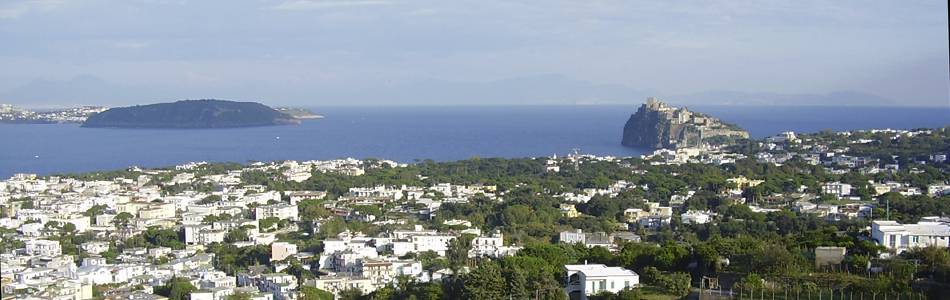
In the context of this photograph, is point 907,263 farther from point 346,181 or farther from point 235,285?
point 346,181

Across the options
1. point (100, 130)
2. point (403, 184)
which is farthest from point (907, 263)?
point (100, 130)

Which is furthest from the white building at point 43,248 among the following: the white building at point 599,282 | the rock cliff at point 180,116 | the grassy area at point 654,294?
the rock cliff at point 180,116

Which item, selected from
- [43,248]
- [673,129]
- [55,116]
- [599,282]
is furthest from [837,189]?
[55,116]

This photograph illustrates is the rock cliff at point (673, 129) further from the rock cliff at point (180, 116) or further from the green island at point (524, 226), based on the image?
the rock cliff at point (180, 116)

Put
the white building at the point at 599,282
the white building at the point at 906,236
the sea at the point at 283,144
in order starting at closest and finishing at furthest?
the white building at the point at 599,282 → the white building at the point at 906,236 → the sea at the point at 283,144

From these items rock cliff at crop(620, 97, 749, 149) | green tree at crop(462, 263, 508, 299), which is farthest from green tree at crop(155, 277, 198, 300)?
rock cliff at crop(620, 97, 749, 149)

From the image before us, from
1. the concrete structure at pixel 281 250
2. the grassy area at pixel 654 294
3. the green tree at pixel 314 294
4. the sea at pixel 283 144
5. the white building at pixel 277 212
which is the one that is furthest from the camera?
the sea at pixel 283 144
